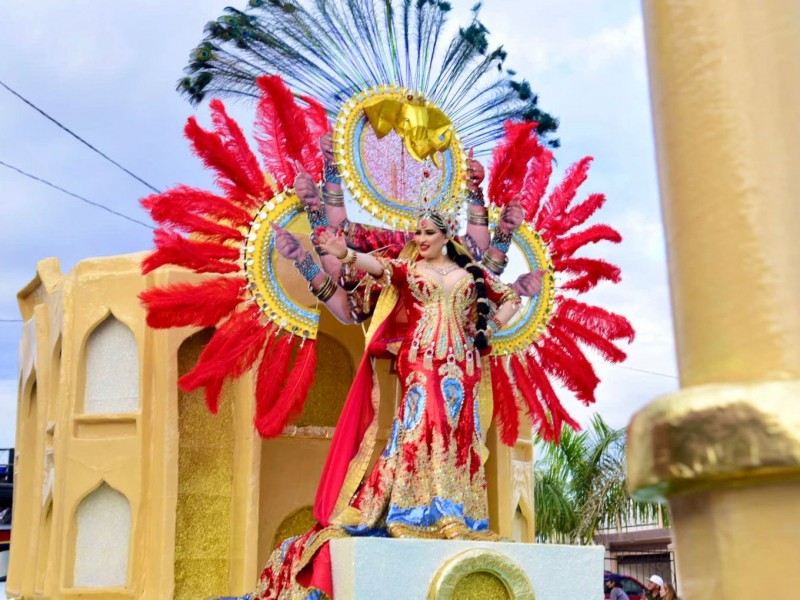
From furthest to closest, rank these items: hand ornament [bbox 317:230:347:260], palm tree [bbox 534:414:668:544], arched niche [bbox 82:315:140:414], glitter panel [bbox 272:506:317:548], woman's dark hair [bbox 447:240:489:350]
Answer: palm tree [bbox 534:414:668:544], glitter panel [bbox 272:506:317:548], arched niche [bbox 82:315:140:414], woman's dark hair [bbox 447:240:489:350], hand ornament [bbox 317:230:347:260]

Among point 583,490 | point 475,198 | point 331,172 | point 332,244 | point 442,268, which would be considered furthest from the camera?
point 583,490

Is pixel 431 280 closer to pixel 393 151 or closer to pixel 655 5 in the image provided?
pixel 393 151

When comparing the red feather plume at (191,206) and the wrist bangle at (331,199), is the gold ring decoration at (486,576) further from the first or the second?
the red feather plume at (191,206)

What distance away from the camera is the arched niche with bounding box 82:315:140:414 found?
6645 mm

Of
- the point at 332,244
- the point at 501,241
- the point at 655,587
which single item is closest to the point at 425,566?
the point at 332,244

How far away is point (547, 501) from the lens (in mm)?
16547

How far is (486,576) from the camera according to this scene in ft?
16.0

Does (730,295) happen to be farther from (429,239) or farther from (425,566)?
(429,239)

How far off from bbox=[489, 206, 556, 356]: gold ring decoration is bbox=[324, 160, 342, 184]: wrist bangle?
1.12 m

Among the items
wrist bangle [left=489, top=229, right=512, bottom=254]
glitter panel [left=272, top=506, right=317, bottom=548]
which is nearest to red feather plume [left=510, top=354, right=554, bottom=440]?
wrist bangle [left=489, top=229, right=512, bottom=254]

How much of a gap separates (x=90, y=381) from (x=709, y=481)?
635 centimetres

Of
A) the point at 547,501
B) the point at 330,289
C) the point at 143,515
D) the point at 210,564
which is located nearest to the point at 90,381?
the point at 143,515

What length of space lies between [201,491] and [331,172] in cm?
233

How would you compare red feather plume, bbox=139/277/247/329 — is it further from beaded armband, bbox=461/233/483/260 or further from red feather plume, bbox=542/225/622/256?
red feather plume, bbox=542/225/622/256
